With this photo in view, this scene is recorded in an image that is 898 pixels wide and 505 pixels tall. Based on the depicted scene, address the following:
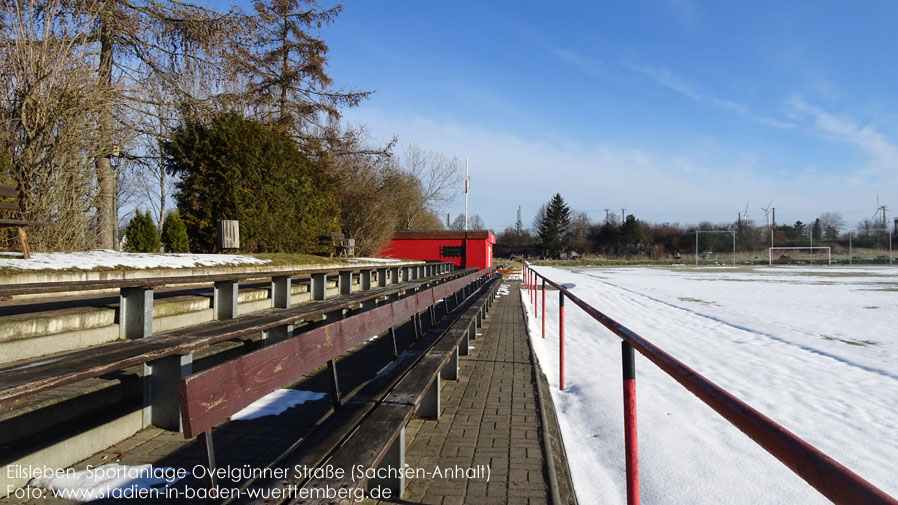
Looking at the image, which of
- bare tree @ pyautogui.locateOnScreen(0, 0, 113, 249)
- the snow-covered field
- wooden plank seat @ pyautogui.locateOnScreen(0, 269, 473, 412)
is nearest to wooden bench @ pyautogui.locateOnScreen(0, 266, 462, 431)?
wooden plank seat @ pyautogui.locateOnScreen(0, 269, 473, 412)

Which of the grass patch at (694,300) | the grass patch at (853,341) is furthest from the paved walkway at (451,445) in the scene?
the grass patch at (694,300)

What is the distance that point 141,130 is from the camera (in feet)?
34.6

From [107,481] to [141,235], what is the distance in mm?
11752

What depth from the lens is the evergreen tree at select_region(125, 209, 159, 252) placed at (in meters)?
12.4

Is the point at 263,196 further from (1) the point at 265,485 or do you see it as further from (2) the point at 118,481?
(1) the point at 265,485

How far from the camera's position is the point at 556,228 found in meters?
75.5

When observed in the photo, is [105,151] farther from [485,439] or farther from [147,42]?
[485,439]

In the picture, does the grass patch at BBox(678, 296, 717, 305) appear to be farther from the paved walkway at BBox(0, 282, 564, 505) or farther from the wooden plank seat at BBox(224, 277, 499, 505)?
the wooden plank seat at BBox(224, 277, 499, 505)

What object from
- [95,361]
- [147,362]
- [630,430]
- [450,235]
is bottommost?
[630,430]

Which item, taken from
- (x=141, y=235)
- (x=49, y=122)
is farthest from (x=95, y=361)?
(x=141, y=235)

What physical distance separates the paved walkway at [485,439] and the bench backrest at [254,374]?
82cm

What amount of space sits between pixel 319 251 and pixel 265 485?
12.6m

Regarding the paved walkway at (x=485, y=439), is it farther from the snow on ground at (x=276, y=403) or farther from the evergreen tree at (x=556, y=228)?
the evergreen tree at (x=556, y=228)

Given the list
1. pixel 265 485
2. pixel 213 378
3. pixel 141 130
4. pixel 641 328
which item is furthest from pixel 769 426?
pixel 141 130
